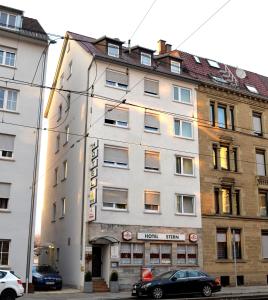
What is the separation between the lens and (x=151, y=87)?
32812mm

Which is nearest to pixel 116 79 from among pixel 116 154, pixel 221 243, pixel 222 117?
pixel 116 154

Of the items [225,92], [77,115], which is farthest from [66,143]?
[225,92]

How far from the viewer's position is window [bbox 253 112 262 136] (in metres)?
37.2

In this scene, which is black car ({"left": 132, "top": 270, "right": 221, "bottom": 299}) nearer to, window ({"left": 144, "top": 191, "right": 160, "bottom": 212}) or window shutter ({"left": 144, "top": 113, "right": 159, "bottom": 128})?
window ({"left": 144, "top": 191, "right": 160, "bottom": 212})

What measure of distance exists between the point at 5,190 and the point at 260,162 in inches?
825

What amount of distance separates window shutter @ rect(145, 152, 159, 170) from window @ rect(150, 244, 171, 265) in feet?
17.8

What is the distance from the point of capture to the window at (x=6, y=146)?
2656cm

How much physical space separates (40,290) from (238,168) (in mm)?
17601

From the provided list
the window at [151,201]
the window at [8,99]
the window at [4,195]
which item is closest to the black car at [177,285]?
the window at [151,201]

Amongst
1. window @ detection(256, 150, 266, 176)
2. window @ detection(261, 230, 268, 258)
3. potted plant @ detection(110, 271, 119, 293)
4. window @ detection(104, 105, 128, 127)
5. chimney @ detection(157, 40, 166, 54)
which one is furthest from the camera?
chimney @ detection(157, 40, 166, 54)

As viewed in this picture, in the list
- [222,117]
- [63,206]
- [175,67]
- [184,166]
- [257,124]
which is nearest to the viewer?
[184,166]

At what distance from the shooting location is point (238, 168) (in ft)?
115

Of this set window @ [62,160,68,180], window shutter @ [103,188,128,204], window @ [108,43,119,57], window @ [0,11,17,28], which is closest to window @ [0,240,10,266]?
window shutter @ [103,188,128,204]

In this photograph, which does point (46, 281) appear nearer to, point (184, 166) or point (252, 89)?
point (184, 166)
